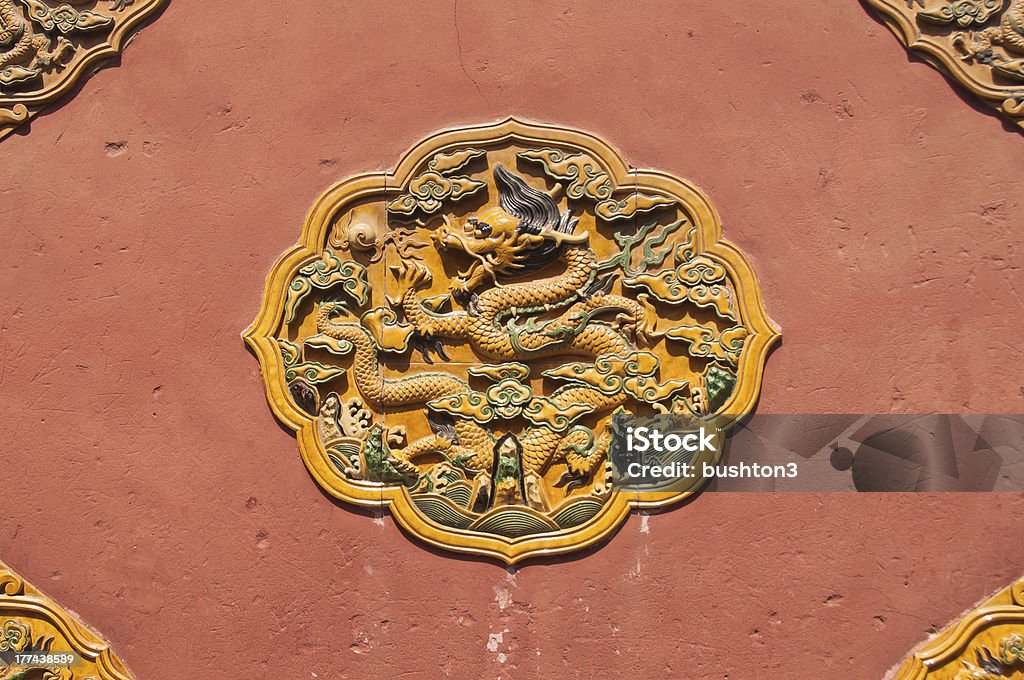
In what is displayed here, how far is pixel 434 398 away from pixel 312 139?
1265 mm

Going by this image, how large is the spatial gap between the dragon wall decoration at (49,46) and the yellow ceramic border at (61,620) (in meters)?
1.98

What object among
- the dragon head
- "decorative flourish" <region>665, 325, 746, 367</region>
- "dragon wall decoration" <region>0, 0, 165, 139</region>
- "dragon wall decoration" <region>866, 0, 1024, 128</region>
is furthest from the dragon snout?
"dragon wall decoration" <region>866, 0, 1024, 128</region>

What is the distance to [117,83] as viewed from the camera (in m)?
4.55

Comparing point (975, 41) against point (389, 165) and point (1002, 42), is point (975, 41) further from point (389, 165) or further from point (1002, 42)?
point (389, 165)

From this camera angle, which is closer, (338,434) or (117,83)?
(338,434)

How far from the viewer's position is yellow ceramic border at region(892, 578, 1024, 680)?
393cm

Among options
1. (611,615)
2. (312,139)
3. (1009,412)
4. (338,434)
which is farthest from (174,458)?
(1009,412)

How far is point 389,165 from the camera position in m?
4.39

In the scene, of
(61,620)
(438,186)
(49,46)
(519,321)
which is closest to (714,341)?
(519,321)

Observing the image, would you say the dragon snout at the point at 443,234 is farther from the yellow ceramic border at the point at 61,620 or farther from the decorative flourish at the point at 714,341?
the yellow ceramic border at the point at 61,620

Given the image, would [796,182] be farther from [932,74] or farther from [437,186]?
[437,186]

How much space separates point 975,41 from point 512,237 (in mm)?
2129

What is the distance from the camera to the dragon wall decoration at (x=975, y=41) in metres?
4.24

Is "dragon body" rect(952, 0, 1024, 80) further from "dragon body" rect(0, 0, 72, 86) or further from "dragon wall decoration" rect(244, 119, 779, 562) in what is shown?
"dragon body" rect(0, 0, 72, 86)
